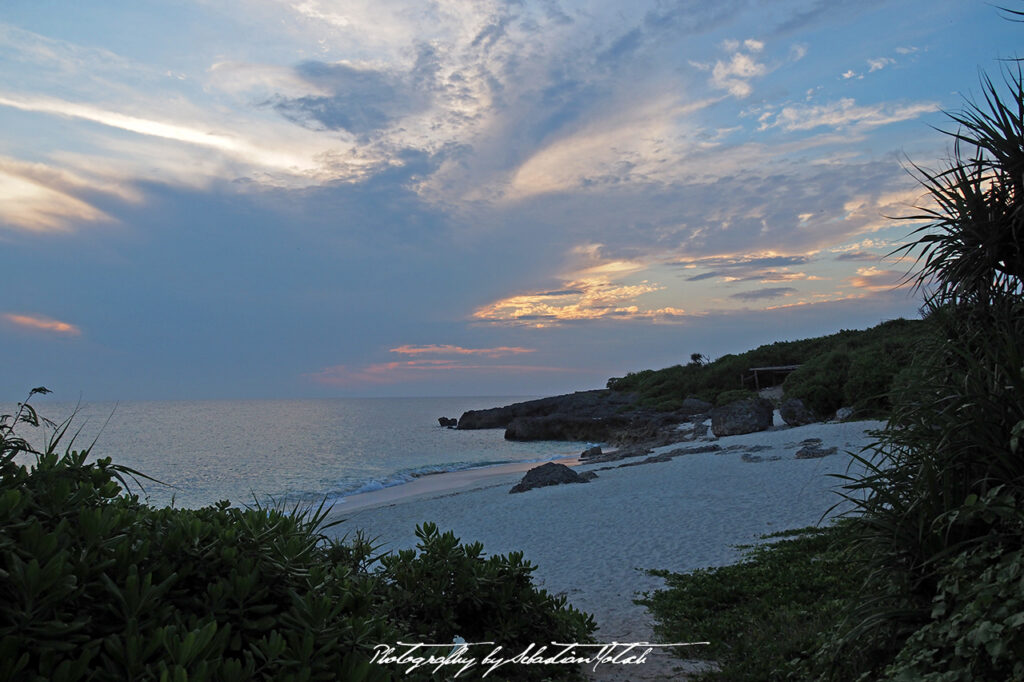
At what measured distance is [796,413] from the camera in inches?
1099

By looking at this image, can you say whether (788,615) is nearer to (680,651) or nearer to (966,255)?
(680,651)

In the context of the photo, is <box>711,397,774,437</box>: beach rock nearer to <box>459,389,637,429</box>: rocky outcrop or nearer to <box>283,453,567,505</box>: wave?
<box>283,453,567,505</box>: wave

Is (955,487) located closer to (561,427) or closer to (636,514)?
(636,514)

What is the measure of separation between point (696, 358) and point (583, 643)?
68772 millimetres

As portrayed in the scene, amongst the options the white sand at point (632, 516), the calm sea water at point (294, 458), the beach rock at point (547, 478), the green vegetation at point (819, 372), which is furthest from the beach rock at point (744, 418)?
the calm sea water at point (294, 458)

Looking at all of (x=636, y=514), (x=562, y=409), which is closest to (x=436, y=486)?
(x=636, y=514)

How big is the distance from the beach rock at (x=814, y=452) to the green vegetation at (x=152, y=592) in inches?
695

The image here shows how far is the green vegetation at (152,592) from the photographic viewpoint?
5.83 feet

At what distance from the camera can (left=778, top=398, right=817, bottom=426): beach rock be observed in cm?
2761

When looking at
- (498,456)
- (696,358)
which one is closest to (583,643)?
(498,456)

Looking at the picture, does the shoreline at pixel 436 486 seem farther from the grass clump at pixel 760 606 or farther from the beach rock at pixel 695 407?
the beach rock at pixel 695 407

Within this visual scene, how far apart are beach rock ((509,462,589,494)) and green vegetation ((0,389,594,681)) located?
17.5 meters

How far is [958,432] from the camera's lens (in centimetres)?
418

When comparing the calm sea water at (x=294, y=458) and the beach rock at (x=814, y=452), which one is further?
the calm sea water at (x=294, y=458)
